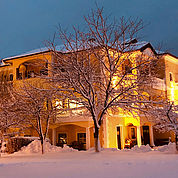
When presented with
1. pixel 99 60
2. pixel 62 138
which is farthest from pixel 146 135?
pixel 99 60

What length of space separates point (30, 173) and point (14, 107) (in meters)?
10.4

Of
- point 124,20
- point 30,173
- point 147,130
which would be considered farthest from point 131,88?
point 147,130

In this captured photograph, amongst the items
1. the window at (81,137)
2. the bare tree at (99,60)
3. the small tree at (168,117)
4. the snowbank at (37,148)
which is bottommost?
the snowbank at (37,148)

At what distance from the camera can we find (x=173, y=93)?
2898 cm

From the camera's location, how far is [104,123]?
73.3ft

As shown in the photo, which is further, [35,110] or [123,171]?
[35,110]

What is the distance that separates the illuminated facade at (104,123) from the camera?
22909 mm

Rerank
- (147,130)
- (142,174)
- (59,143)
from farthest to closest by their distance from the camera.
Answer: (147,130) → (59,143) → (142,174)

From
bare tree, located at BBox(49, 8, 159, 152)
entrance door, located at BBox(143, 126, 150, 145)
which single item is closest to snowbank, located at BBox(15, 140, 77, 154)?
bare tree, located at BBox(49, 8, 159, 152)

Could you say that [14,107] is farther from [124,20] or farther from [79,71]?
[124,20]

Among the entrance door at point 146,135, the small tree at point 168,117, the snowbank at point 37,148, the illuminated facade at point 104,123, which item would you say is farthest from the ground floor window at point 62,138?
the small tree at point 168,117

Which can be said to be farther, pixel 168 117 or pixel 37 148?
pixel 37 148

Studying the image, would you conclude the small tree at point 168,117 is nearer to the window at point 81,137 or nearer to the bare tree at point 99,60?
the bare tree at point 99,60

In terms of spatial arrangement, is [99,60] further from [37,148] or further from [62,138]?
[62,138]
